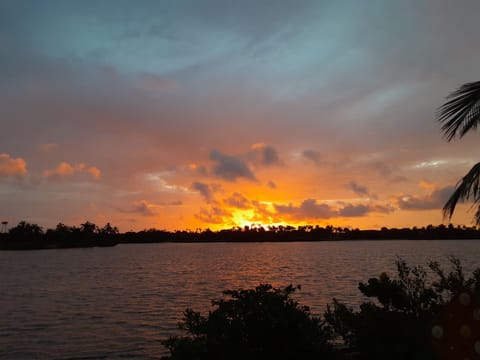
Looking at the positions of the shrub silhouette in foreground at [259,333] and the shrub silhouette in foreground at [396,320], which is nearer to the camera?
the shrub silhouette in foreground at [259,333]

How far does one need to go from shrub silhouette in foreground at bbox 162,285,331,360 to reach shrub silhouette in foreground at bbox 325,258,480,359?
1296mm

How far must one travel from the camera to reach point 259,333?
860 cm

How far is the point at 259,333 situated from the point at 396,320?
3369 millimetres

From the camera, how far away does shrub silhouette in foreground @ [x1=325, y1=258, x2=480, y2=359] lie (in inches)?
347

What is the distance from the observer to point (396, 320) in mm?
9750

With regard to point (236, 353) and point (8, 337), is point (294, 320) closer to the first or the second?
point (236, 353)

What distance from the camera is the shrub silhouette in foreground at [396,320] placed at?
880 centimetres

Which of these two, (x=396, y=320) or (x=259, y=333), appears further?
(x=396, y=320)

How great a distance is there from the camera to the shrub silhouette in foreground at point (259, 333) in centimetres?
831

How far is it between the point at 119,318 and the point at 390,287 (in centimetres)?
2078

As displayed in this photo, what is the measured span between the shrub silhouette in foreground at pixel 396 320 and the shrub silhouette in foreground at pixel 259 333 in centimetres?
130

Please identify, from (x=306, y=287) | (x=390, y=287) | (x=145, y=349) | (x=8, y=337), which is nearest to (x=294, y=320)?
(x=390, y=287)

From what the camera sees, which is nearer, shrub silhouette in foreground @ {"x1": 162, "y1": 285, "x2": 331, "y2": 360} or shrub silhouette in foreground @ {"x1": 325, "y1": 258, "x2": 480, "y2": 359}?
shrub silhouette in foreground @ {"x1": 162, "y1": 285, "x2": 331, "y2": 360}

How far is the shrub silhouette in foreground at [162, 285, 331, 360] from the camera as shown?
831cm
